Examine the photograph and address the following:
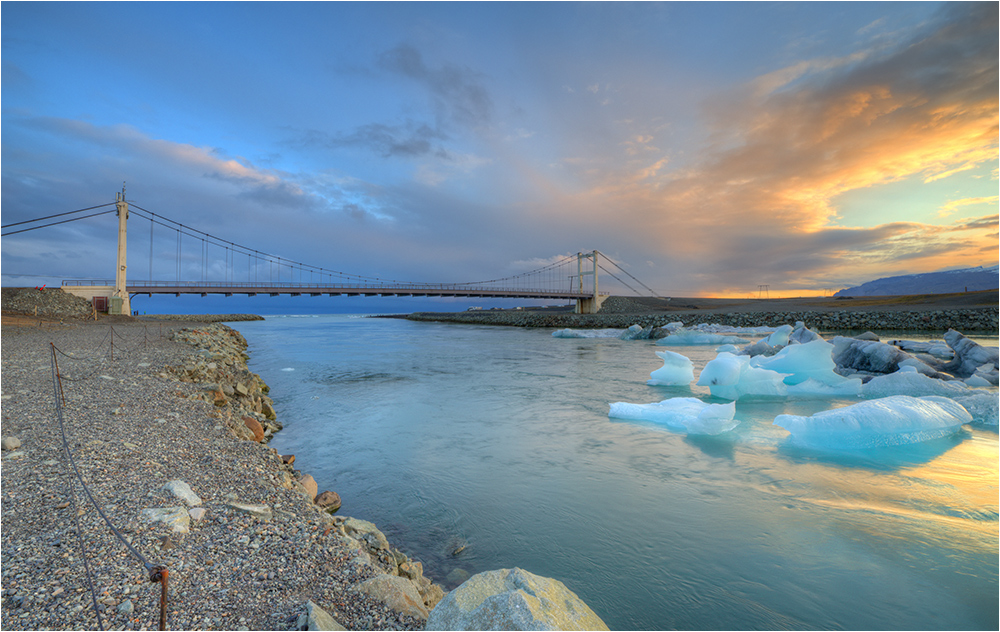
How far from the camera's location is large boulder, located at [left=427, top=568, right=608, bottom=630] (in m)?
1.65

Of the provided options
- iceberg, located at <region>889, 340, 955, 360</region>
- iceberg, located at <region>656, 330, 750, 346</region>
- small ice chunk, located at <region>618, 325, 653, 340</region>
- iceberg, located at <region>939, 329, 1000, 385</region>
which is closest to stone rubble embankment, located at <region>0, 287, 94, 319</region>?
small ice chunk, located at <region>618, 325, 653, 340</region>

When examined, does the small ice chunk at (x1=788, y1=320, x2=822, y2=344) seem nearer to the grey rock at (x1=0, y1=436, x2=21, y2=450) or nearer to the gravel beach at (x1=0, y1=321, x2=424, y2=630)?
the gravel beach at (x1=0, y1=321, x2=424, y2=630)

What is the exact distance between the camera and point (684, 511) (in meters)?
3.89

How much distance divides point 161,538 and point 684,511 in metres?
3.97

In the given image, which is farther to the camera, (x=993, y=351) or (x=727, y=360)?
(x=993, y=351)

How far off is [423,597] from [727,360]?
767 cm

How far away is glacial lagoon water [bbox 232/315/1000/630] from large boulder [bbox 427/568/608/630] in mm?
936

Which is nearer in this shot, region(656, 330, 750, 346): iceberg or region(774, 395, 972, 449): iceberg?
region(774, 395, 972, 449): iceberg

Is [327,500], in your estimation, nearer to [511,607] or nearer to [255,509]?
[255,509]

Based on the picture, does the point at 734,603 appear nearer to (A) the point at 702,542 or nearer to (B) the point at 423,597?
(A) the point at 702,542

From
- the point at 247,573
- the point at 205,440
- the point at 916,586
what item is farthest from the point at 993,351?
the point at 205,440

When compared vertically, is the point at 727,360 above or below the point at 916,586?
above

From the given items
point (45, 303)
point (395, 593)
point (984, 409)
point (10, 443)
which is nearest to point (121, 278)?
point (45, 303)

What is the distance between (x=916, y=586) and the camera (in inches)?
109
